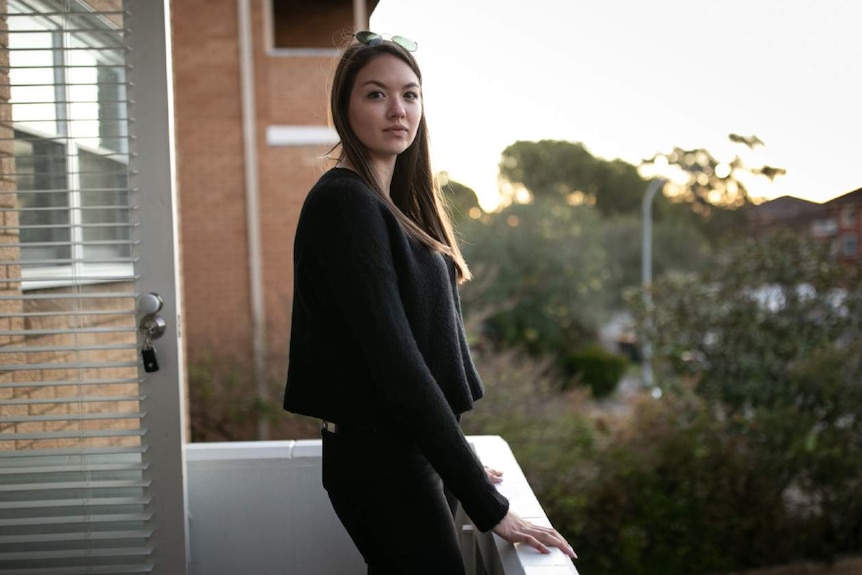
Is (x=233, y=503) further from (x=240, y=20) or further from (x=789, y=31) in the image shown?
(x=240, y=20)

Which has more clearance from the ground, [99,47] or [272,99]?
[272,99]

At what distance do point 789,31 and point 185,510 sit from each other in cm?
568

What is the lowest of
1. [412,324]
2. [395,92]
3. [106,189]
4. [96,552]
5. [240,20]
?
[96,552]

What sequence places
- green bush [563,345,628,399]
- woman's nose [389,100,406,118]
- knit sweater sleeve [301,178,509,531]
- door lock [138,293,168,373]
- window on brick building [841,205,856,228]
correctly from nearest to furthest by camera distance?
knit sweater sleeve [301,178,509,531], woman's nose [389,100,406,118], door lock [138,293,168,373], window on brick building [841,205,856,228], green bush [563,345,628,399]

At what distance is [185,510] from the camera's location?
230 cm

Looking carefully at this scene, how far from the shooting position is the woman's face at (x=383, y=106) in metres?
1.82

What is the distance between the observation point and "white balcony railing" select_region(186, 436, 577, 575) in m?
2.64

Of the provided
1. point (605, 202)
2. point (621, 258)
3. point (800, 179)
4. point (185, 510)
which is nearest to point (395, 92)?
point (185, 510)

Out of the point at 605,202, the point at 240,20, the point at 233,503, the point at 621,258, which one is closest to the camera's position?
the point at 233,503

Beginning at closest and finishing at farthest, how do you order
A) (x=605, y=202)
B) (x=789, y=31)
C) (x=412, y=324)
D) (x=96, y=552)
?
(x=412, y=324) → (x=96, y=552) → (x=789, y=31) → (x=605, y=202)

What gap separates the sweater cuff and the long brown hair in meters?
0.53

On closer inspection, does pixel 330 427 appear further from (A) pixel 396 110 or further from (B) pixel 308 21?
(B) pixel 308 21

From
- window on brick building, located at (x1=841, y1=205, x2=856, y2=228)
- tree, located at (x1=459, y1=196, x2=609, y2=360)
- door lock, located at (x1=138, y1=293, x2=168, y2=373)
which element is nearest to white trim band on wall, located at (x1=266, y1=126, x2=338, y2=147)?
window on brick building, located at (x1=841, y1=205, x2=856, y2=228)

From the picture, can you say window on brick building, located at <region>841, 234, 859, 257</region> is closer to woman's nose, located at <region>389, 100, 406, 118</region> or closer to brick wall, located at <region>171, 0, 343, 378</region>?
brick wall, located at <region>171, 0, 343, 378</region>
